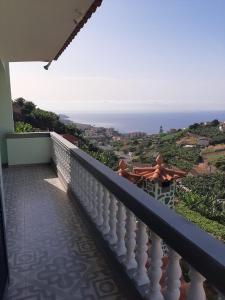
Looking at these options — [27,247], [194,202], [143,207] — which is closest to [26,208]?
[27,247]

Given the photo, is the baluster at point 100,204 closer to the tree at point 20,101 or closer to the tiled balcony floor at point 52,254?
the tiled balcony floor at point 52,254

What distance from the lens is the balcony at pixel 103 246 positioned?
159cm

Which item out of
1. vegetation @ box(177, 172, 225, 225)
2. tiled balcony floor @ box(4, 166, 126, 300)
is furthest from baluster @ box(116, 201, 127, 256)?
vegetation @ box(177, 172, 225, 225)

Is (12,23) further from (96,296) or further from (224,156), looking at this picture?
(224,156)

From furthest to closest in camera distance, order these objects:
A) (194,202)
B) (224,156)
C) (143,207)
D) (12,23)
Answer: (224,156) → (194,202) → (12,23) → (143,207)

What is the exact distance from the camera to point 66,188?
5969 mm

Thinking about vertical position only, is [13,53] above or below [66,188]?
above

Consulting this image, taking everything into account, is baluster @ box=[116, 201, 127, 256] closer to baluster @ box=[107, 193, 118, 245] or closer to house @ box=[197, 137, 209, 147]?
baluster @ box=[107, 193, 118, 245]

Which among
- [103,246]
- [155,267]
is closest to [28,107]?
[103,246]

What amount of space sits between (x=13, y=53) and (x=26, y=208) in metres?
3.11

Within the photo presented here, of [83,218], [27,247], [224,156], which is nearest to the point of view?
[27,247]

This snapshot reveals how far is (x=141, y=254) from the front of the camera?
7.81 feet

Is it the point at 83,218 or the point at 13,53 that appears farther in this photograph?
the point at 13,53

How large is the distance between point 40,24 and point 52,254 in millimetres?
3024
